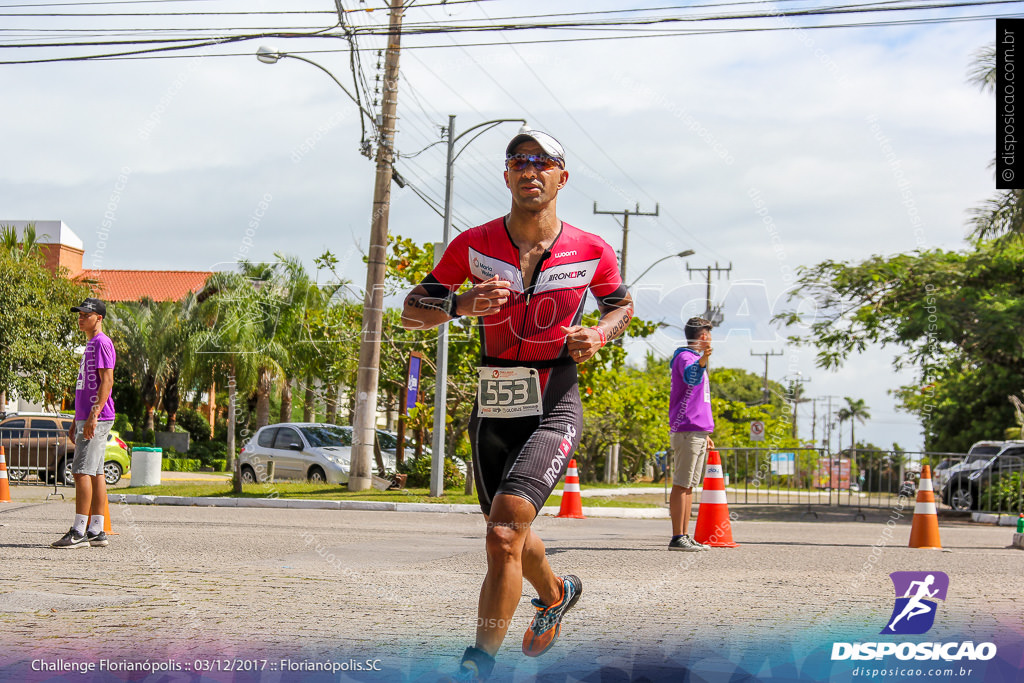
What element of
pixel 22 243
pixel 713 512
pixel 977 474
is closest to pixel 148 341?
pixel 22 243

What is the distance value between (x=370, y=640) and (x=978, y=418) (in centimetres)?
3359

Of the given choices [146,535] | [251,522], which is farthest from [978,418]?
[146,535]

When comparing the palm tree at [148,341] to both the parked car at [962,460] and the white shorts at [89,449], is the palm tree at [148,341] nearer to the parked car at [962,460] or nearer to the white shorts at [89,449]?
the parked car at [962,460]

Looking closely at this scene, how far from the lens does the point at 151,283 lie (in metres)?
65.0

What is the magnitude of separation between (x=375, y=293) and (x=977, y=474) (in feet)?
39.8

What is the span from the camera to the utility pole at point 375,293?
18703 millimetres

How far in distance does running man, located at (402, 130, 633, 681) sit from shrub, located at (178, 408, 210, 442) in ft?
152

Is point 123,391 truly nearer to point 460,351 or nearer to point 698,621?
point 460,351

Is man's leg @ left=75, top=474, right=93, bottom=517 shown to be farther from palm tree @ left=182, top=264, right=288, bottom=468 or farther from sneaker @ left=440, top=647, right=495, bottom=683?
palm tree @ left=182, top=264, right=288, bottom=468

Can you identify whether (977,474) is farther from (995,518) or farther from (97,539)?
(97,539)

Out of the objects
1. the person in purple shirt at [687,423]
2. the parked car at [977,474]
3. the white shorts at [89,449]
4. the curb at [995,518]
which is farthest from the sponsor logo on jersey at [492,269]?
the parked car at [977,474]

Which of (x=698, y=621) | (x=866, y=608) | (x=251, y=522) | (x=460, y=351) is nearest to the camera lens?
(x=698, y=621)

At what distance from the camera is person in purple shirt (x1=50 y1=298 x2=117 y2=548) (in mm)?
8477

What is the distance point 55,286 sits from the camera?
29703mm
